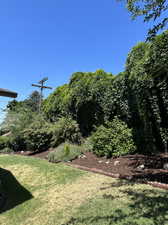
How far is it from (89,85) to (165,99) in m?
5.11

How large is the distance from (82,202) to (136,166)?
2683mm

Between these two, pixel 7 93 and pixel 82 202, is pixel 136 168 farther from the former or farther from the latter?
pixel 7 93

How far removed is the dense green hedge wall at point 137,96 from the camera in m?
6.70

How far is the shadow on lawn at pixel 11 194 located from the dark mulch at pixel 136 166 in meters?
2.63

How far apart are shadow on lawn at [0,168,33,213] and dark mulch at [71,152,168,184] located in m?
2.63

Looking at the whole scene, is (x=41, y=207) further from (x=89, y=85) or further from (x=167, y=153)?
(x=89, y=85)

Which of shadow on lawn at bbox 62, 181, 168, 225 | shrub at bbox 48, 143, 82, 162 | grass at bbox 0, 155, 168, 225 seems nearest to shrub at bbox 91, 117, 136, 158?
shrub at bbox 48, 143, 82, 162

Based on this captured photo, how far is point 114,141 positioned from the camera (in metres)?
7.16

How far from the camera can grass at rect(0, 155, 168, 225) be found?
2721 mm

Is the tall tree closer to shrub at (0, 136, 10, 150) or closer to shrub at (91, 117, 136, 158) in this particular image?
shrub at (91, 117, 136, 158)

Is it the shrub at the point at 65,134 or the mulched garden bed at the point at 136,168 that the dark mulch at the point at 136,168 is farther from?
the shrub at the point at 65,134

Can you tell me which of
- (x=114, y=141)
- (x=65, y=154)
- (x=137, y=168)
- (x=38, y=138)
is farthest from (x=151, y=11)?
(x=38, y=138)

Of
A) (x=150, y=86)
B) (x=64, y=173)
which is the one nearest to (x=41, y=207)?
(x=64, y=173)

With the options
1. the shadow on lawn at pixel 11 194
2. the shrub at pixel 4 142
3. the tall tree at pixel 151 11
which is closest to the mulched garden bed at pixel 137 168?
the shadow on lawn at pixel 11 194
